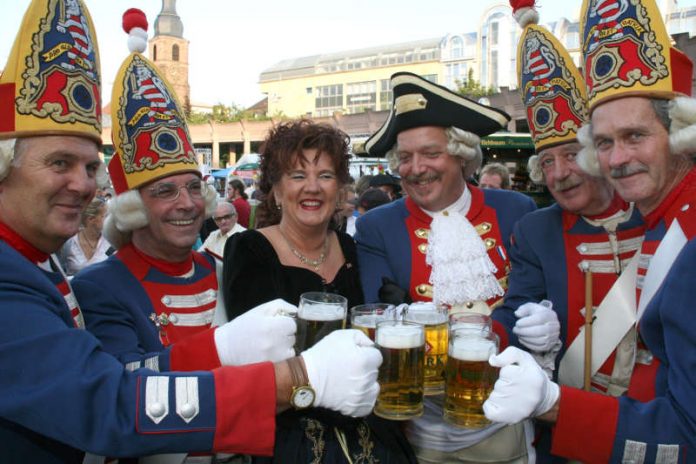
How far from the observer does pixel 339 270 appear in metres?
2.64

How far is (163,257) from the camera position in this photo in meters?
2.85

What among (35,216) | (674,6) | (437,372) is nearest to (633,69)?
(437,372)

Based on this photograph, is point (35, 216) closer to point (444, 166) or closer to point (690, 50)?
point (444, 166)

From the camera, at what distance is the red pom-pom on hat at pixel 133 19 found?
3021 millimetres

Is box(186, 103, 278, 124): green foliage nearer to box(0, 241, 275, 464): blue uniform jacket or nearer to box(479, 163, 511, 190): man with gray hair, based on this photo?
box(479, 163, 511, 190): man with gray hair

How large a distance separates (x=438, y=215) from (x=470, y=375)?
1.35 m

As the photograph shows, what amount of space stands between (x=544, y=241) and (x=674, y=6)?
146 ft

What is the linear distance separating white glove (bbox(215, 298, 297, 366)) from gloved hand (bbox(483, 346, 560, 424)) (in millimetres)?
645

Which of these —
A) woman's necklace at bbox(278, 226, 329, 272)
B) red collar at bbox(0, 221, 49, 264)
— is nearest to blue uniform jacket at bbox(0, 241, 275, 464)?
red collar at bbox(0, 221, 49, 264)

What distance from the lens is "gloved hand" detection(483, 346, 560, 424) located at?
1.60 meters

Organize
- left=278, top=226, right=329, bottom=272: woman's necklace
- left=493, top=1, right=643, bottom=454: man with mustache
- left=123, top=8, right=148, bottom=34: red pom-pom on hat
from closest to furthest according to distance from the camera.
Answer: left=493, top=1, right=643, bottom=454: man with mustache → left=278, top=226, right=329, bottom=272: woman's necklace → left=123, top=8, right=148, bottom=34: red pom-pom on hat

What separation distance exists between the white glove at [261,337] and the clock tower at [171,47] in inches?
3280

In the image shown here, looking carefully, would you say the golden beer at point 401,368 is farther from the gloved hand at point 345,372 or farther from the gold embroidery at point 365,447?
the gold embroidery at point 365,447

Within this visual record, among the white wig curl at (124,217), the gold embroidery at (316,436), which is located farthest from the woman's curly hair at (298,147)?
the gold embroidery at (316,436)
